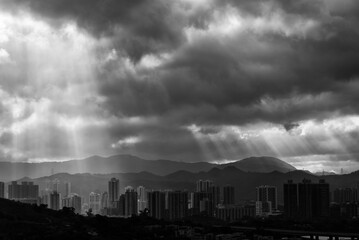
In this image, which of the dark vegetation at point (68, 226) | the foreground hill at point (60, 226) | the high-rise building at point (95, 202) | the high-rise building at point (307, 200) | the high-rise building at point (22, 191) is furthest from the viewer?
the high-rise building at point (95, 202)

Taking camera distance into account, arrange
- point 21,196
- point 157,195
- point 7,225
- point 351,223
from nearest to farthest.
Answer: point 7,225
point 351,223
point 157,195
point 21,196

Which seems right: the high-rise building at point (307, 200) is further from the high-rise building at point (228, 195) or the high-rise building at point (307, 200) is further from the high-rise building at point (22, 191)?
the high-rise building at point (22, 191)

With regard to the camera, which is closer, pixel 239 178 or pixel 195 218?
pixel 195 218

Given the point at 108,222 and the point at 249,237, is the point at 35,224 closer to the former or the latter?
the point at 108,222

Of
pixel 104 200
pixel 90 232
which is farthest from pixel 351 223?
pixel 104 200

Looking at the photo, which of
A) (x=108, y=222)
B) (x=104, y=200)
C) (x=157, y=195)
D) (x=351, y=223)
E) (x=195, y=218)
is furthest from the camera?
(x=104, y=200)

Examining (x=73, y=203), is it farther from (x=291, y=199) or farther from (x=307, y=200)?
(x=307, y=200)

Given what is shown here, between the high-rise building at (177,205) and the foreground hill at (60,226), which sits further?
the high-rise building at (177,205)

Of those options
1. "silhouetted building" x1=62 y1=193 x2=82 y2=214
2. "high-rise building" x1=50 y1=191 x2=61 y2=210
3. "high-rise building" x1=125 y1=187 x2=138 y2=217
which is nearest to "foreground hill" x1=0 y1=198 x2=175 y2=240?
"high-rise building" x1=125 y1=187 x2=138 y2=217

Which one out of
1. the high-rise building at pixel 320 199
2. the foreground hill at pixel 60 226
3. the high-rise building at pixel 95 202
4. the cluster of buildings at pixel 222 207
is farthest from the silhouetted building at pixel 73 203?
the foreground hill at pixel 60 226
